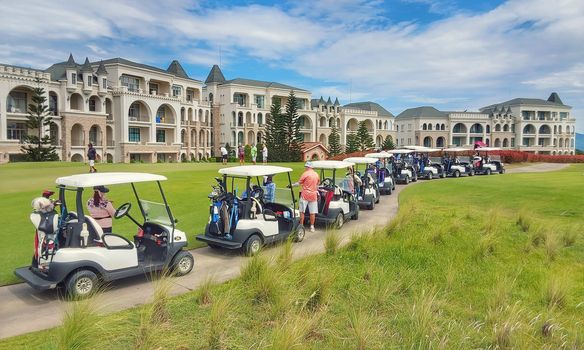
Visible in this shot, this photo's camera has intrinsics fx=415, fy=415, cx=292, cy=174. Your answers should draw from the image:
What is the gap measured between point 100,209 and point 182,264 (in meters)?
2.11

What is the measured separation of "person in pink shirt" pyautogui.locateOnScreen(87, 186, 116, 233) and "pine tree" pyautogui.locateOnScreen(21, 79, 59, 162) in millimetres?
36890

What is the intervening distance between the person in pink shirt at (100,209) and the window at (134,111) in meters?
47.5

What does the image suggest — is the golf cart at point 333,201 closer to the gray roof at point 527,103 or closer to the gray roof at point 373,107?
the gray roof at point 373,107

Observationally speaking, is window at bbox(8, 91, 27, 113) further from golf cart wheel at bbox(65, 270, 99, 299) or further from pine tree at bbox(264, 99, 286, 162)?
golf cart wheel at bbox(65, 270, 99, 299)

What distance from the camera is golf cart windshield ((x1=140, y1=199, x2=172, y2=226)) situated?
801 cm

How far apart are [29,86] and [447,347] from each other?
4782 centimetres

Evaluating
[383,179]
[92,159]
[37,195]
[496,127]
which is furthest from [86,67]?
[496,127]

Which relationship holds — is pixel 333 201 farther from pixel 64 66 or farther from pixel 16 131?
pixel 64 66

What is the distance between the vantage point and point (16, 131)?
42.2 meters

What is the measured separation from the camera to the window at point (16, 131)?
41562 mm

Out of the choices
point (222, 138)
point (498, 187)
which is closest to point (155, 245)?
point (498, 187)

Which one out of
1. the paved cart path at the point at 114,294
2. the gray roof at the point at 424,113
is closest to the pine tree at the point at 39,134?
the paved cart path at the point at 114,294

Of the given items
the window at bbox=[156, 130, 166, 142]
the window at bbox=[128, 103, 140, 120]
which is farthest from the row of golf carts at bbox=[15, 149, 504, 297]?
the window at bbox=[156, 130, 166, 142]

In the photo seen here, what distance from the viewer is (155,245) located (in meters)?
7.82
